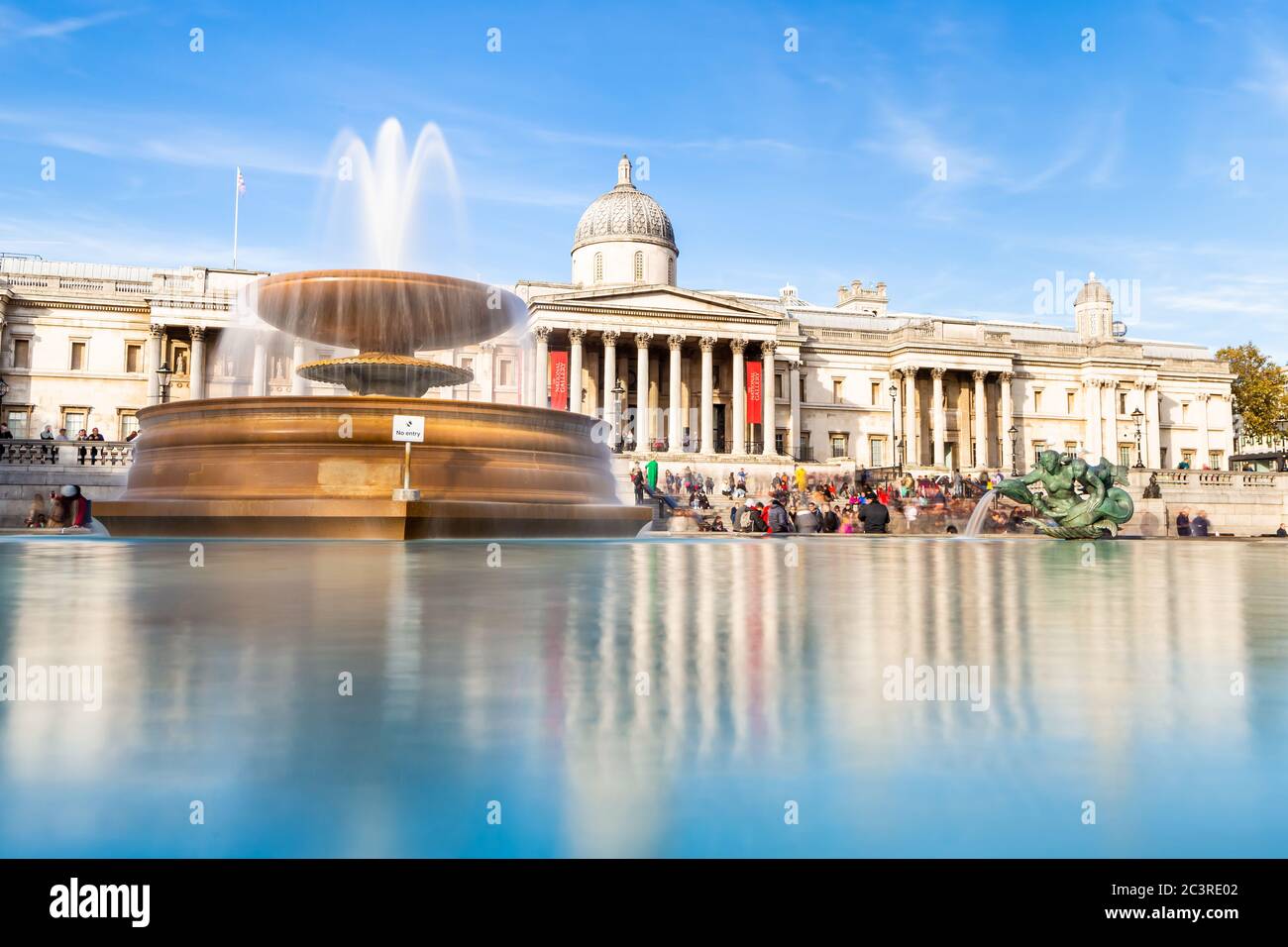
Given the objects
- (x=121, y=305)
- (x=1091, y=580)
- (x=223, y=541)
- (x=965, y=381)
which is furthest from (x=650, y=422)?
(x=1091, y=580)

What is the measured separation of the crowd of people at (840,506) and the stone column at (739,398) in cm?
730

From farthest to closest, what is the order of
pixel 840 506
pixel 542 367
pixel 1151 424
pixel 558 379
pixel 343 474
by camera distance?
pixel 1151 424 → pixel 542 367 → pixel 558 379 → pixel 840 506 → pixel 343 474

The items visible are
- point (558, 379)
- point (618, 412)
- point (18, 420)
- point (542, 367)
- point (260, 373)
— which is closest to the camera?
point (618, 412)

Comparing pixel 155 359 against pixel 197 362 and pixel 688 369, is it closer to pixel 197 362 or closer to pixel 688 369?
pixel 197 362

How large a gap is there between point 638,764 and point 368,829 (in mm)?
412

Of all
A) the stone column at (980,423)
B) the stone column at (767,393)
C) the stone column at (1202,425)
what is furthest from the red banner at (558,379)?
the stone column at (1202,425)

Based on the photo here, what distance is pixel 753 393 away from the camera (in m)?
46.8

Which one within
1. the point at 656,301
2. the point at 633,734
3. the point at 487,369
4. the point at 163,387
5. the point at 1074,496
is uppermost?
the point at 656,301

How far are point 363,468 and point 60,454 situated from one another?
731 inches

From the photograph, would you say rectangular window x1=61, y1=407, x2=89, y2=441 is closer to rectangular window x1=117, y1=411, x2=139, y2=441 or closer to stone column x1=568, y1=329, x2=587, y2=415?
rectangular window x1=117, y1=411, x2=139, y2=441

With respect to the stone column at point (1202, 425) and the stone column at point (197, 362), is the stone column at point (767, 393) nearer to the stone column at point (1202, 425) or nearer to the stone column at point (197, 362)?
the stone column at point (197, 362)

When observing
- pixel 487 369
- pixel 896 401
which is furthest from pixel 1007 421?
pixel 487 369

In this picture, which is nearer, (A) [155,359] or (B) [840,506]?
(B) [840,506]
